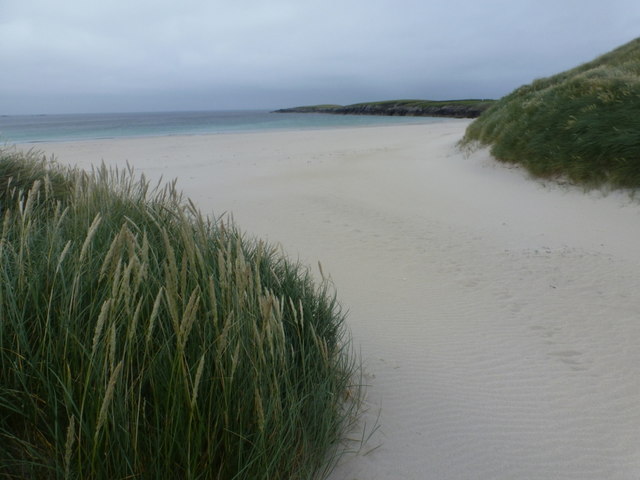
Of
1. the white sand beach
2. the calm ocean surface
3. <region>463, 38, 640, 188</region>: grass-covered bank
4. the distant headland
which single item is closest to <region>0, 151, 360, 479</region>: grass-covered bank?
the white sand beach

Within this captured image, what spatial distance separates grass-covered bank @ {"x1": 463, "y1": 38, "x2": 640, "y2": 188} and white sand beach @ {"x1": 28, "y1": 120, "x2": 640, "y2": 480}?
463mm

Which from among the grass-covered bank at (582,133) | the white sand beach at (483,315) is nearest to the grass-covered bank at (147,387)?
the white sand beach at (483,315)

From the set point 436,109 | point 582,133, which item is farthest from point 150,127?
point 436,109

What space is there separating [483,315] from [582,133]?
22.3 ft

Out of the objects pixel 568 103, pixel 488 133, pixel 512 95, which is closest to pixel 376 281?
pixel 568 103

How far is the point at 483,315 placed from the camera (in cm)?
425

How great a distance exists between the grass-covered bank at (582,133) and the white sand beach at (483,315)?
0.46m

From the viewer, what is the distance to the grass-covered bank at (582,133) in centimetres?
784

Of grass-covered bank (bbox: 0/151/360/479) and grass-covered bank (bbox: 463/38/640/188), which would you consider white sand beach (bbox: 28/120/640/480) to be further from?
grass-covered bank (bbox: 0/151/360/479)

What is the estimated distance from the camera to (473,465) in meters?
2.30

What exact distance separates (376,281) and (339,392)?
2.84 m

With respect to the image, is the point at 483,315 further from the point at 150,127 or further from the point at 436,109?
the point at 436,109

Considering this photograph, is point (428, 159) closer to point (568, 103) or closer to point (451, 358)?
point (568, 103)

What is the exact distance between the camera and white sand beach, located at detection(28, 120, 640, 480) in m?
2.43
